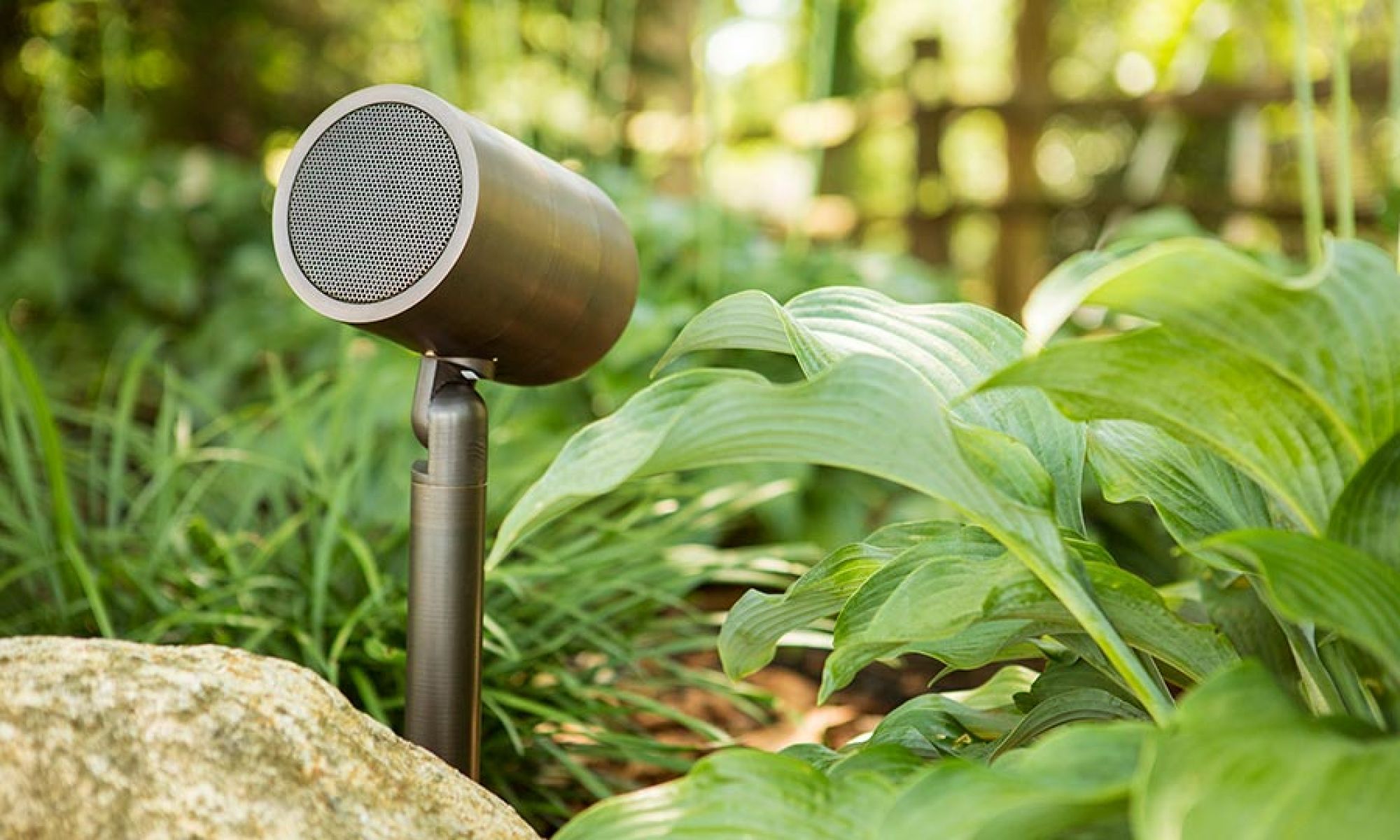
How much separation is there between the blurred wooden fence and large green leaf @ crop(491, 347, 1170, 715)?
365 centimetres

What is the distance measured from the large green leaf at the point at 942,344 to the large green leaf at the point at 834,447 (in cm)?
12

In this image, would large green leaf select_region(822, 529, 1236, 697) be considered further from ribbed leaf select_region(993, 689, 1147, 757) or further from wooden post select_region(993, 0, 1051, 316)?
wooden post select_region(993, 0, 1051, 316)

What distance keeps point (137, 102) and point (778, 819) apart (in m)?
5.42

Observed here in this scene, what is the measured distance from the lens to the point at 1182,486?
2.67ft

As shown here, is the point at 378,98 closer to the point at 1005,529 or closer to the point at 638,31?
the point at 1005,529

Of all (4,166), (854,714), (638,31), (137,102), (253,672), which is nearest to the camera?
(253,672)

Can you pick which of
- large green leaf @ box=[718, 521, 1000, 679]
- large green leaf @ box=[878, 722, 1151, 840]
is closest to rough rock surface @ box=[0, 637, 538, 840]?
large green leaf @ box=[718, 521, 1000, 679]

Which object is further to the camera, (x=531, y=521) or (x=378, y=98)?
(x=378, y=98)

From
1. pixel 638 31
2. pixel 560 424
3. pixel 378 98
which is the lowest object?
pixel 560 424

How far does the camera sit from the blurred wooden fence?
13.1ft

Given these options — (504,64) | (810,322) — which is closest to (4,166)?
(504,64)

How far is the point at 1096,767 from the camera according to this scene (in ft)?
1.88

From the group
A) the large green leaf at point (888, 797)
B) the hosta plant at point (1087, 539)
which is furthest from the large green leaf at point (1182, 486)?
the large green leaf at point (888, 797)

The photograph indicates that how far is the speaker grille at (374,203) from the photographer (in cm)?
80
